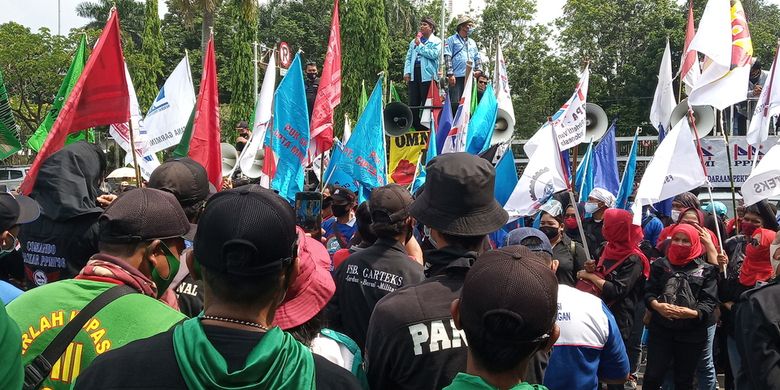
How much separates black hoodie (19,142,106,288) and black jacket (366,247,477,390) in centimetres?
199

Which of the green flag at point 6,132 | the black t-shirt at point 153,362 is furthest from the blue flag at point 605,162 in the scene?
the black t-shirt at point 153,362

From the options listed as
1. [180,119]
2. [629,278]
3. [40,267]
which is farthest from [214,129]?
[629,278]

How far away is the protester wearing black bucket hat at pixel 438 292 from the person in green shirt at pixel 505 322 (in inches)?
22.6

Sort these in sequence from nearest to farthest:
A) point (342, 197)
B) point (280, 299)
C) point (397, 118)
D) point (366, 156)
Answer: point (280, 299), point (342, 197), point (366, 156), point (397, 118)

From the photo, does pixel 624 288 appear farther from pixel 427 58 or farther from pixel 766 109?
pixel 427 58

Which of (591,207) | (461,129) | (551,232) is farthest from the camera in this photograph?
(461,129)

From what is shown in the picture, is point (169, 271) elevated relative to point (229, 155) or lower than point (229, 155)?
elevated

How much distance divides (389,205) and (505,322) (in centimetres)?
190

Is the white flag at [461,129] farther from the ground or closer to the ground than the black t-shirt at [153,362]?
closer to the ground

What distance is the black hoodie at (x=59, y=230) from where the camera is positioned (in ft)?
13.5

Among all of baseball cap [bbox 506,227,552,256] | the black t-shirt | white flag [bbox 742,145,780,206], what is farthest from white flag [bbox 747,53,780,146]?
the black t-shirt

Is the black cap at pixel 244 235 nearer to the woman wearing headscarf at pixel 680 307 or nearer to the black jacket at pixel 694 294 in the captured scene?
the woman wearing headscarf at pixel 680 307

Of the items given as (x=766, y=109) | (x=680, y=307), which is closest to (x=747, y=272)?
(x=680, y=307)

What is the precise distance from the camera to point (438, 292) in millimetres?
2736
